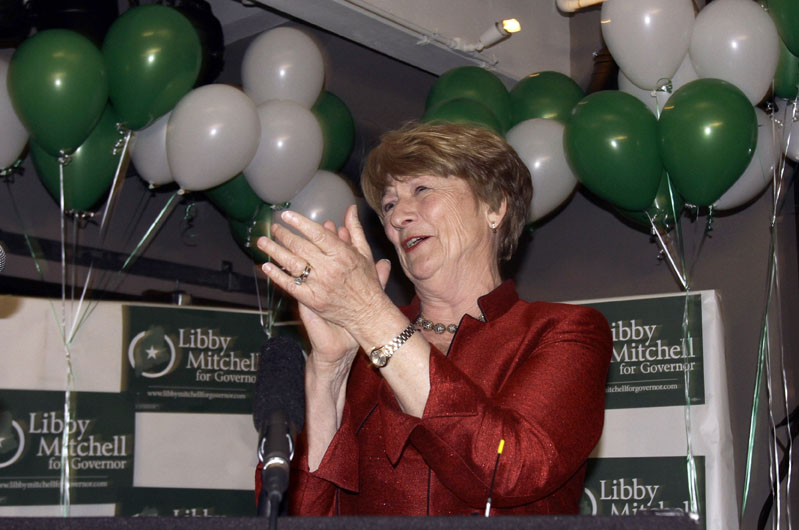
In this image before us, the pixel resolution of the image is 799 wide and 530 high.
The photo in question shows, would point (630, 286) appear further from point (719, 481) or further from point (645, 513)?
point (645, 513)

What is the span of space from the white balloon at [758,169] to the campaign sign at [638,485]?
1.04 m

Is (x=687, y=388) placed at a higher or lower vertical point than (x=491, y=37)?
lower

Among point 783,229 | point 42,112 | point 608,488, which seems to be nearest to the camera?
point 42,112

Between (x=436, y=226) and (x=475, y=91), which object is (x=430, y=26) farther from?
(x=436, y=226)

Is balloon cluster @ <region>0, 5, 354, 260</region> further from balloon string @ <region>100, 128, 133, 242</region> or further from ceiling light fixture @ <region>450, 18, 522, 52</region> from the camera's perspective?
ceiling light fixture @ <region>450, 18, 522, 52</region>

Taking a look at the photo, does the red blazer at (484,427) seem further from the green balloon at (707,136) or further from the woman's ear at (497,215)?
the green balloon at (707,136)

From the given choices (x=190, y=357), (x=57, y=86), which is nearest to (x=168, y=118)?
(x=57, y=86)

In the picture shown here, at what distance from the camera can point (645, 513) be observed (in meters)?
0.81

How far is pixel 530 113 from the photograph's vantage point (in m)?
3.88

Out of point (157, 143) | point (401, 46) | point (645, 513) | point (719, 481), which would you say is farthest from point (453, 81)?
point (645, 513)

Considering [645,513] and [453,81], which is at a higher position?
[453,81]

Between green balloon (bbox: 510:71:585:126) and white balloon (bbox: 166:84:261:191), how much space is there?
1.24m

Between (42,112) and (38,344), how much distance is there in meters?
0.87

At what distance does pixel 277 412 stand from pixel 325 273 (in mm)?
392
